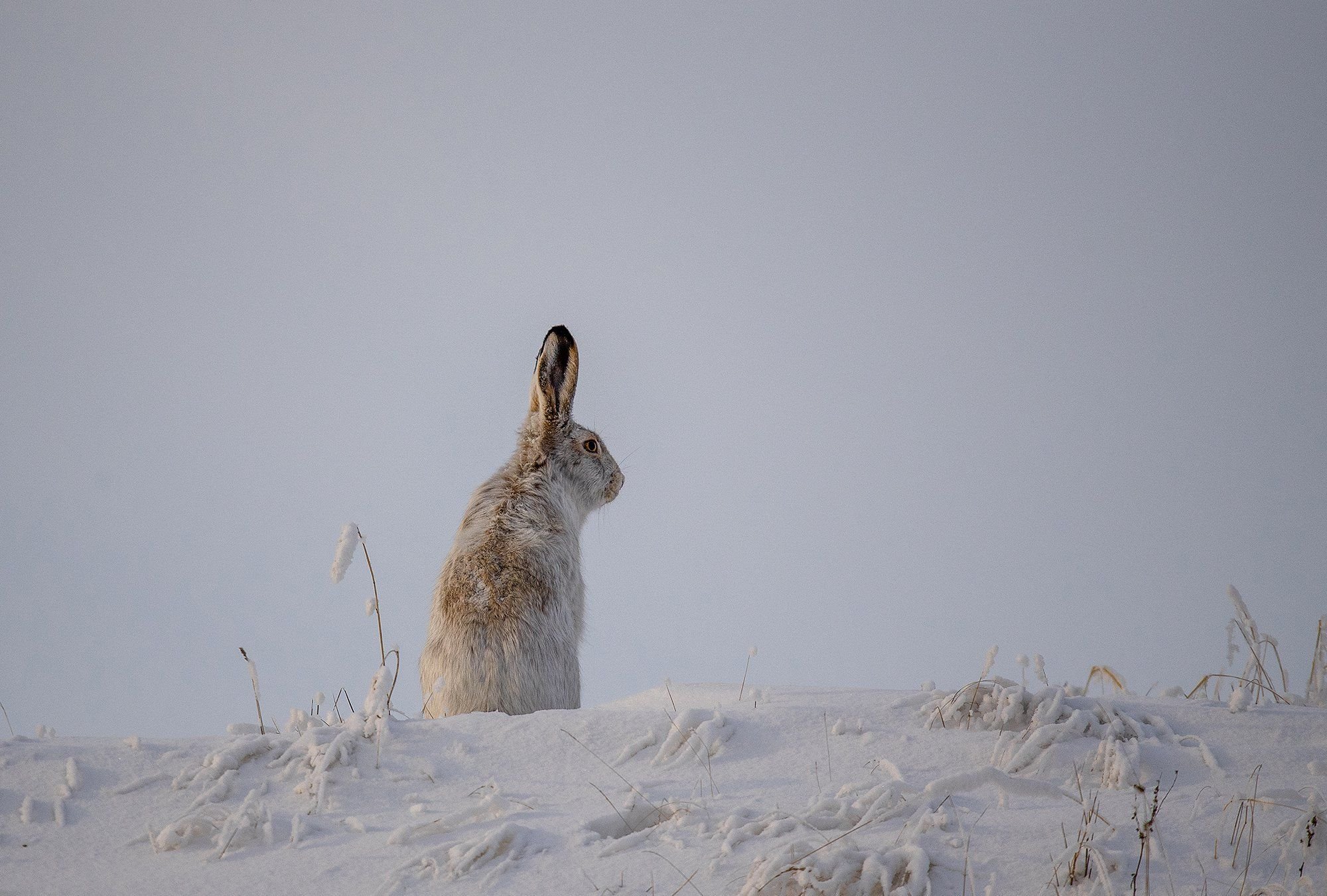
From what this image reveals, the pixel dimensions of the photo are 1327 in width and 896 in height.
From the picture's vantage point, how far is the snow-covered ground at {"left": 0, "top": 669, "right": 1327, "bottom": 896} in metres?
2.66

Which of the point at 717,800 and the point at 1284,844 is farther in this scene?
the point at 717,800

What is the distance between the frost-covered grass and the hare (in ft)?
2.87

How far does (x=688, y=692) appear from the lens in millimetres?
5578

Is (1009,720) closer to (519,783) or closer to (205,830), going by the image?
(519,783)

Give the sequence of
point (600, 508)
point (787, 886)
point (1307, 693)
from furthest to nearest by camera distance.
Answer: point (600, 508) → point (1307, 693) → point (787, 886)

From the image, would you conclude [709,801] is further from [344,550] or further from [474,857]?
[344,550]

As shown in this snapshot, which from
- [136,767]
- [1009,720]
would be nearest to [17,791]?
[136,767]

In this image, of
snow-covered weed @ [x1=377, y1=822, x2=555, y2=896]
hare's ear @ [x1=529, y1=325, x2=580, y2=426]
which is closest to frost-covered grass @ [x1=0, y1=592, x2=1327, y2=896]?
snow-covered weed @ [x1=377, y1=822, x2=555, y2=896]

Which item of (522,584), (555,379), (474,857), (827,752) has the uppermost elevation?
(555,379)

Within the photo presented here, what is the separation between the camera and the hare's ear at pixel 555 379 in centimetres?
759

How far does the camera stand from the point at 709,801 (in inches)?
129

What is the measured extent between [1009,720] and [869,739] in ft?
2.02

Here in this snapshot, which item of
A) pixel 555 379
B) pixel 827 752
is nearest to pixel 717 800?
pixel 827 752

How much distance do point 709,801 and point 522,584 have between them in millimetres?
2909
